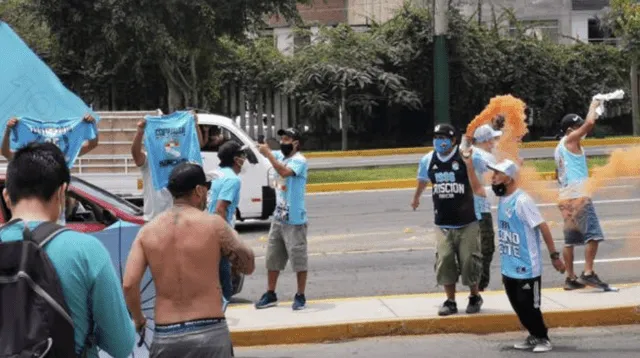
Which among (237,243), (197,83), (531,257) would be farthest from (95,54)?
(237,243)

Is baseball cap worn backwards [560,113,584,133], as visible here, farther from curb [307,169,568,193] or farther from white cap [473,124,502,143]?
curb [307,169,568,193]

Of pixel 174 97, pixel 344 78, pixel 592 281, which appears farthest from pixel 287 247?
pixel 344 78

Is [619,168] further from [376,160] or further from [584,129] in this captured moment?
[376,160]

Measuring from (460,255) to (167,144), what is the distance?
110 inches

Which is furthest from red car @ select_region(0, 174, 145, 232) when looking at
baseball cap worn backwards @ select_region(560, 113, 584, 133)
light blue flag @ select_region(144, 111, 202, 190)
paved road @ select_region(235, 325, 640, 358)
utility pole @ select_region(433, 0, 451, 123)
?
utility pole @ select_region(433, 0, 451, 123)

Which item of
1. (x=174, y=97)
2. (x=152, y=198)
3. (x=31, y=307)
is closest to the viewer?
(x=31, y=307)

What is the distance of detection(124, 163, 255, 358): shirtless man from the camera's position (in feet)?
15.6

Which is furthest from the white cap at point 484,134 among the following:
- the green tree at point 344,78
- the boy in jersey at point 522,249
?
the green tree at point 344,78

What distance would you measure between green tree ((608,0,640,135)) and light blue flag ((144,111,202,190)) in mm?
24680

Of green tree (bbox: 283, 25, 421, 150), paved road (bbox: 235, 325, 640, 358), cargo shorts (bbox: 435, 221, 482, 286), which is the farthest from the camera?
green tree (bbox: 283, 25, 421, 150)

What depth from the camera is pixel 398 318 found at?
8461mm

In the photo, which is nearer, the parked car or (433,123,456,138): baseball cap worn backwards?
(433,123,456,138): baseball cap worn backwards

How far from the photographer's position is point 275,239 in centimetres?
918

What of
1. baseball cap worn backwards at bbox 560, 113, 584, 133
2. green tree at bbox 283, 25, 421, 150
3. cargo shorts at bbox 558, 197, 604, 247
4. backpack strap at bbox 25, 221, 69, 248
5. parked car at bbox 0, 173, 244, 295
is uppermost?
green tree at bbox 283, 25, 421, 150
